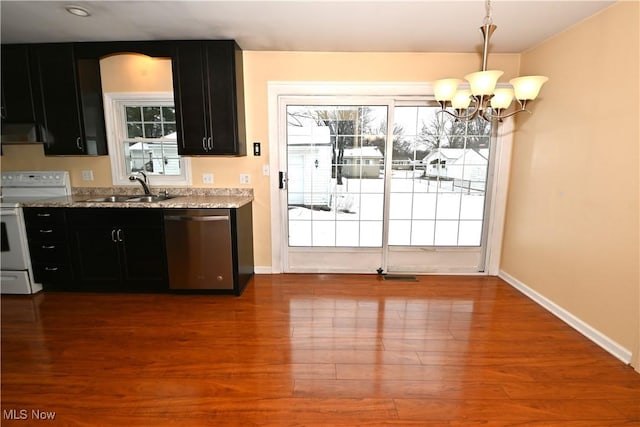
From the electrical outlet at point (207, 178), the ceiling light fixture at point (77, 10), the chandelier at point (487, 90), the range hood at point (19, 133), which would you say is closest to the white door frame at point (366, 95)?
the electrical outlet at point (207, 178)

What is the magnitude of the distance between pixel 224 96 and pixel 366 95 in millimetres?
1461

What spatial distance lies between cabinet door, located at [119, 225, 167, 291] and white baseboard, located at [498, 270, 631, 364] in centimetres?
359

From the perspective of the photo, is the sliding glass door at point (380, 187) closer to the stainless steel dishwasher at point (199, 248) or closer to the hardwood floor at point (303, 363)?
the hardwood floor at point (303, 363)

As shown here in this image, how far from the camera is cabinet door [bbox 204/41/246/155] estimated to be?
2.93 metres

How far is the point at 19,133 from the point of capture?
3084mm

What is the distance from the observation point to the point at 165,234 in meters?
2.94

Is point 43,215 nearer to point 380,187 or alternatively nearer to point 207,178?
point 207,178

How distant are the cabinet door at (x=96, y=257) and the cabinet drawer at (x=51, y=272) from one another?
0.10 meters

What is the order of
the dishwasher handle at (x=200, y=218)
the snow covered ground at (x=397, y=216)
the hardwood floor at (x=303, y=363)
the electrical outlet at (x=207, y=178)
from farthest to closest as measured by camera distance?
the snow covered ground at (x=397, y=216) → the electrical outlet at (x=207, y=178) → the dishwasher handle at (x=200, y=218) → the hardwood floor at (x=303, y=363)

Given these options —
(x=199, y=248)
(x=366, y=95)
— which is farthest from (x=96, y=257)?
(x=366, y=95)

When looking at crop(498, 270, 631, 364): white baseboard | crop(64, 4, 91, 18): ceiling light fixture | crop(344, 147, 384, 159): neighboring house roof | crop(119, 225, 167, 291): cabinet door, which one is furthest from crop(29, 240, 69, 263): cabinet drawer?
crop(498, 270, 631, 364): white baseboard

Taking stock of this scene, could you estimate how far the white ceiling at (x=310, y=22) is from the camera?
2229 millimetres

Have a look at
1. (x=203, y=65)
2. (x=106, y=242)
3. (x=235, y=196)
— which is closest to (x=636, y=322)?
(x=235, y=196)

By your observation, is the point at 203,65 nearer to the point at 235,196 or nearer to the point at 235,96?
the point at 235,96
